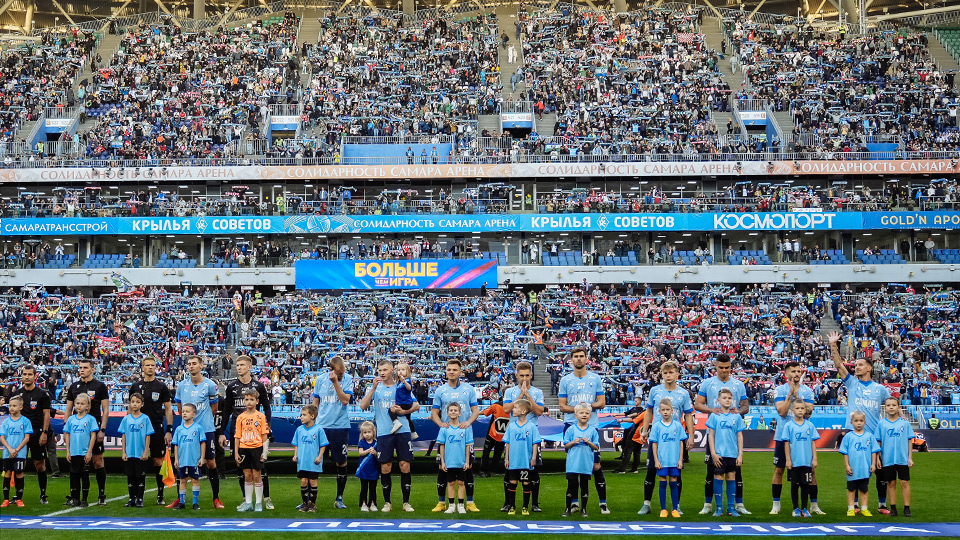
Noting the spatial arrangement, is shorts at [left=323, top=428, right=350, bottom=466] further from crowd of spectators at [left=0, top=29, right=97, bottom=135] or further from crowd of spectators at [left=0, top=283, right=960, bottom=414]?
crowd of spectators at [left=0, top=29, right=97, bottom=135]

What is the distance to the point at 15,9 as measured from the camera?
73250mm

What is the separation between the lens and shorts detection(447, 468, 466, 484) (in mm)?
13227

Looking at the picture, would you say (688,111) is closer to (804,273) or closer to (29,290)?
(804,273)

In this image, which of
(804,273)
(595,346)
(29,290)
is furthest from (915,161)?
(29,290)

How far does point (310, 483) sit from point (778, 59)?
48293mm

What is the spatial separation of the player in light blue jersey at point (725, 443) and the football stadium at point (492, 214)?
190cm

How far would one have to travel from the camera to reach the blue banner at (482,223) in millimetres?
45062

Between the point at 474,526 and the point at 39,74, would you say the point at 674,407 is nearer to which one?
the point at 474,526

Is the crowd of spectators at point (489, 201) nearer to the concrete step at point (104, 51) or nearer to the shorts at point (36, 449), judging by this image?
the concrete step at point (104, 51)

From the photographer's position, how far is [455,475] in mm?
13312

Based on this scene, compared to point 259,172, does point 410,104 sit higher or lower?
higher

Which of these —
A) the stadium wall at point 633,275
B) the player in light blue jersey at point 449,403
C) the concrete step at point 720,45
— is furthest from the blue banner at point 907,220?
the player in light blue jersey at point 449,403

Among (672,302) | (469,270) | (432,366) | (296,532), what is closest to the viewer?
(296,532)

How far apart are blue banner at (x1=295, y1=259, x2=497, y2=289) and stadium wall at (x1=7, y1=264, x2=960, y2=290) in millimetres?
1984
